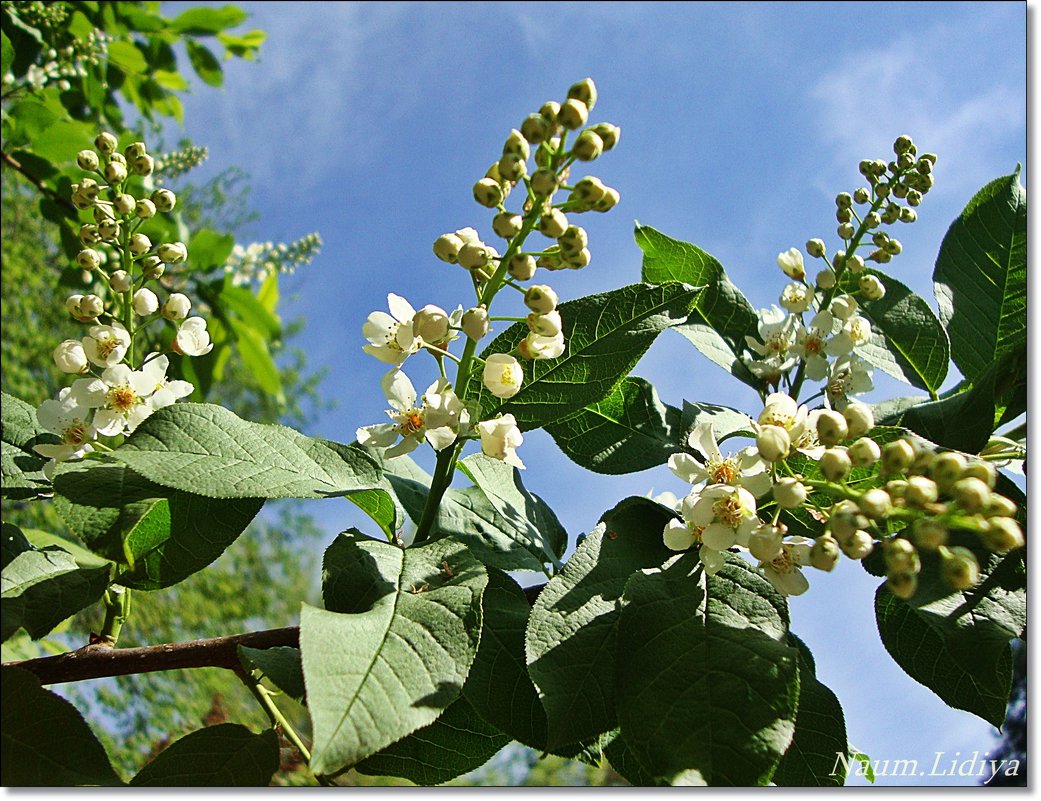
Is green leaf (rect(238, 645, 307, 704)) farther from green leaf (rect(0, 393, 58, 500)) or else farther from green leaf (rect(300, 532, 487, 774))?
green leaf (rect(0, 393, 58, 500))

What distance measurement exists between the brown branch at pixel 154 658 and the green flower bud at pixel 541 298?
39cm

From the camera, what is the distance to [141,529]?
0.87 m

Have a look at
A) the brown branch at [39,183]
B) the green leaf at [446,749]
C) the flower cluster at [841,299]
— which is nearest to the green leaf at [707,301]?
the flower cluster at [841,299]

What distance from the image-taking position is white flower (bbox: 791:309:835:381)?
105cm

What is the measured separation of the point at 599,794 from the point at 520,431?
34cm

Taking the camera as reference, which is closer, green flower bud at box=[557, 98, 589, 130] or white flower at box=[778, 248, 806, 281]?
green flower bud at box=[557, 98, 589, 130]

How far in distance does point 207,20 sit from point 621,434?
9.32ft

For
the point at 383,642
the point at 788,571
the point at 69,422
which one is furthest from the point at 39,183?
the point at 788,571

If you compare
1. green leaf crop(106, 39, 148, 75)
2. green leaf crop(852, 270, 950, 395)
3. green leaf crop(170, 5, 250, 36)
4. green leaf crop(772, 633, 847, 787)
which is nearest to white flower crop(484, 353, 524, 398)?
green leaf crop(772, 633, 847, 787)

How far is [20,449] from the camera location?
94 centimetres

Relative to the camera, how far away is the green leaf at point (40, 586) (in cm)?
Result: 76

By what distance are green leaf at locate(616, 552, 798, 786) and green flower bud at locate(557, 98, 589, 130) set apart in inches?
15.7

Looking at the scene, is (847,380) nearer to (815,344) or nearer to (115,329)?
(815,344)

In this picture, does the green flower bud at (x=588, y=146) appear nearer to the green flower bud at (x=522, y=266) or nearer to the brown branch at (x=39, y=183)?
the green flower bud at (x=522, y=266)
